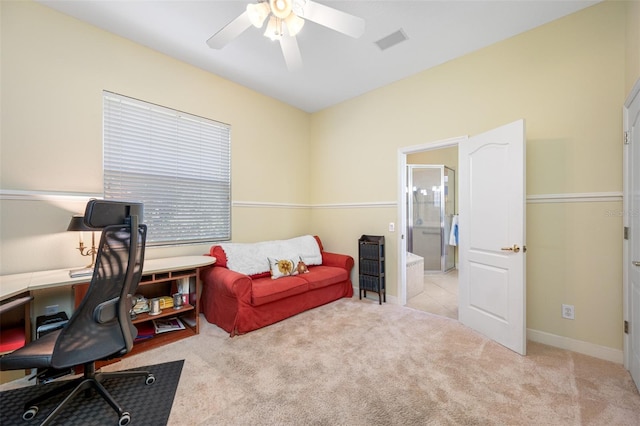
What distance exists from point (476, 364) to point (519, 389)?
331mm

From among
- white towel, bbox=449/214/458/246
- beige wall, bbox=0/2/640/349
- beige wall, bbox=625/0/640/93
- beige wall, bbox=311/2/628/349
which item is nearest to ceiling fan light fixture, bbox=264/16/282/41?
beige wall, bbox=0/2/640/349

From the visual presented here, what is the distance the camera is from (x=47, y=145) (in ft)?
7.71

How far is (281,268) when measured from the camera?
Result: 339 centimetres

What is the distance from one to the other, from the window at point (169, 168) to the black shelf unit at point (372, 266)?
1.92m

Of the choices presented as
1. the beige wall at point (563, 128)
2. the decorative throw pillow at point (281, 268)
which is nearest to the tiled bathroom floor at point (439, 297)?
the beige wall at point (563, 128)

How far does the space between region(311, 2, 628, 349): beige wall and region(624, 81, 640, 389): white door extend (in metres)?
0.15

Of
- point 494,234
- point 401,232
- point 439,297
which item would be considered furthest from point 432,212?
point 494,234

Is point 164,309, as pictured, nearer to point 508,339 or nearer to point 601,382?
point 508,339

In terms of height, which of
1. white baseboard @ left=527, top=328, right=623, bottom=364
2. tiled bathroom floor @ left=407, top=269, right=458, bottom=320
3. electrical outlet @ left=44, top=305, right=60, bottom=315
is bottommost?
tiled bathroom floor @ left=407, top=269, right=458, bottom=320

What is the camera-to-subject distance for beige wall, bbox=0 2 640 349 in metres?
2.23

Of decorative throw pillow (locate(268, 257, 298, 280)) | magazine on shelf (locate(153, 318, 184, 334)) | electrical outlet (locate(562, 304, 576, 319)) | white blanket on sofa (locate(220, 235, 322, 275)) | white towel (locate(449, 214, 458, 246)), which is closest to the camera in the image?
electrical outlet (locate(562, 304, 576, 319))

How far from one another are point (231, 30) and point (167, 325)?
110 inches

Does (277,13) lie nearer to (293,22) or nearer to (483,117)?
(293,22)

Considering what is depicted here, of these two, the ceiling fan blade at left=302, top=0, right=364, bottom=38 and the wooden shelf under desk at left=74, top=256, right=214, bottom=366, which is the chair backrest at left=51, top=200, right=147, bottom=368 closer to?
the wooden shelf under desk at left=74, top=256, right=214, bottom=366
